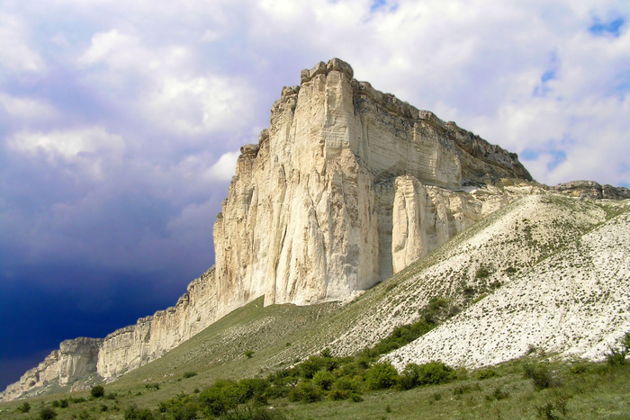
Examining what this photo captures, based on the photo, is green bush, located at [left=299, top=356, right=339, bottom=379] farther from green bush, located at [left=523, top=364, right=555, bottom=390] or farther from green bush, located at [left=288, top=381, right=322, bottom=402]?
green bush, located at [left=523, top=364, right=555, bottom=390]

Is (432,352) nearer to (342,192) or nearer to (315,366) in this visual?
(315,366)

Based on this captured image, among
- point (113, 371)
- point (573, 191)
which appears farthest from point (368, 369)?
point (113, 371)

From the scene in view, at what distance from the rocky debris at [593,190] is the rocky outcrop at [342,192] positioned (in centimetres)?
598

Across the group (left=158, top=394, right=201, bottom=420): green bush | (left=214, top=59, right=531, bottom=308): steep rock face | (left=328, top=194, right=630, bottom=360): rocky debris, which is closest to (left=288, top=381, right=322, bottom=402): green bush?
(left=158, top=394, right=201, bottom=420): green bush

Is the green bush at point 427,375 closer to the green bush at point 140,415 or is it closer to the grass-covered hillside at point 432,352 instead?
the grass-covered hillside at point 432,352

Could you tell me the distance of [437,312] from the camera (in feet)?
120

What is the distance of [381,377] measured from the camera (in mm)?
28609

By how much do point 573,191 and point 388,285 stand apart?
126 ft

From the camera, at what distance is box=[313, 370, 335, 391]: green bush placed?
30203 mm

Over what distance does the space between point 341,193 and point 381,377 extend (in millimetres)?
30254

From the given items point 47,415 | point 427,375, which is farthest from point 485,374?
point 47,415

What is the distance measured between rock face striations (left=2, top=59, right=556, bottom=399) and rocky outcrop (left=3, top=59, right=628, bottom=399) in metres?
0.12

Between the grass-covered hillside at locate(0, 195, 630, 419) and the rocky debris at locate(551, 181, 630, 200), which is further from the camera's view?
the rocky debris at locate(551, 181, 630, 200)

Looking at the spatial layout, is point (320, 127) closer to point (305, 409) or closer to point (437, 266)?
point (437, 266)
